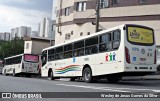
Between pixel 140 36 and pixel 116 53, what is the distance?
1565 millimetres

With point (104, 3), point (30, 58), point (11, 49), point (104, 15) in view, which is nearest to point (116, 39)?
point (104, 15)

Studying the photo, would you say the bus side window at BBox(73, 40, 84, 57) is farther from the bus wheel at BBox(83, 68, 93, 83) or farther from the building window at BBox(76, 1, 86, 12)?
the building window at BBox(76, 1, 86, 12)

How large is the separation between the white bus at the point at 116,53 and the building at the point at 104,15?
15.0 m

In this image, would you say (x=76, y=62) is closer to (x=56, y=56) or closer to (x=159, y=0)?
(x=56, y=56)

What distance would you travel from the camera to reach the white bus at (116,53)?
14.4 meters

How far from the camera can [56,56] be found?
23125 mm

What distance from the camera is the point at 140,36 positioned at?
49.0 ft

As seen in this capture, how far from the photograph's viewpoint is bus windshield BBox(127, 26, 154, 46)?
14617 mm

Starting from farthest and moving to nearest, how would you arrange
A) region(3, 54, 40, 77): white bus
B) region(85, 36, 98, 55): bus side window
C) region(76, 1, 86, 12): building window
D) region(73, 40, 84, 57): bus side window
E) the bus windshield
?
region(76, 1, 86, 12): building window < region(3, 54, 40, 77): white bus < region(73, 40, 84, 57): bus side window < region(85, 36, 98, 55): bus side window < the bus windshield

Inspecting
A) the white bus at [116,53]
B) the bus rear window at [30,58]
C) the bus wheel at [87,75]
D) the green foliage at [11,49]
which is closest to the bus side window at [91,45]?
the white bus at [116,53]

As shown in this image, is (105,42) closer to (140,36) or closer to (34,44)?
(140,36)

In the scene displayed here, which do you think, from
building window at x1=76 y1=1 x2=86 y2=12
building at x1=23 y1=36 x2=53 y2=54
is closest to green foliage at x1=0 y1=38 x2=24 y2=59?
building at x1=23 y1=36 x2=53 y2=54

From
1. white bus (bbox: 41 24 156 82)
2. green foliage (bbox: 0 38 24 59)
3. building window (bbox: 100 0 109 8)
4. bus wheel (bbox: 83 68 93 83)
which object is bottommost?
bus wheel (bbox: 83 68 93 83)

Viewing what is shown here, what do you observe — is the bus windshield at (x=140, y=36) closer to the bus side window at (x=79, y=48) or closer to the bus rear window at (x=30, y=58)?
the bus side window at (x=79, y=48)
